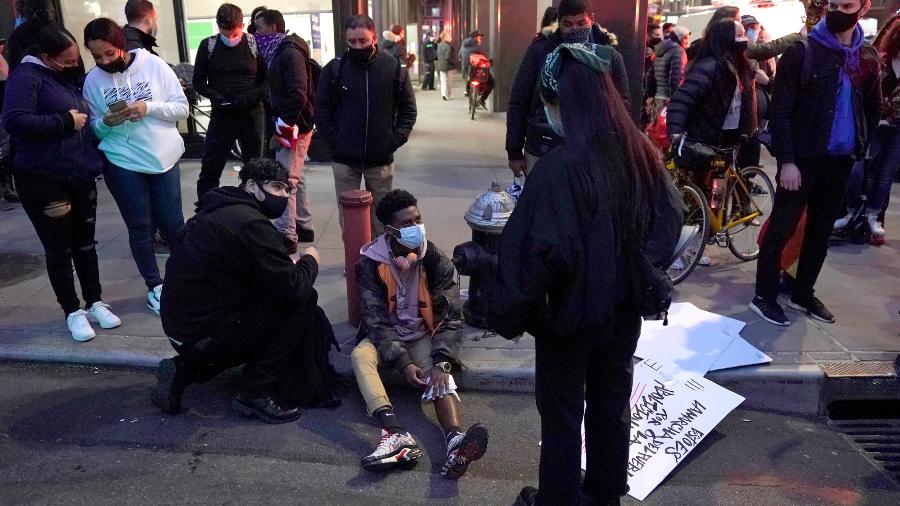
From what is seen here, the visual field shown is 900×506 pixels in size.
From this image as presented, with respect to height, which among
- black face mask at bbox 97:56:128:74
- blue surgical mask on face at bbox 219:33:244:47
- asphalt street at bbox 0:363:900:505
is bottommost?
asphalt street at bbox 0:363:900:505

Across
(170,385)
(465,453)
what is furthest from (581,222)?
(170,385)

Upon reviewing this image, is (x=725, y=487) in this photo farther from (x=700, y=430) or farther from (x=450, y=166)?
(x=450, y=166)

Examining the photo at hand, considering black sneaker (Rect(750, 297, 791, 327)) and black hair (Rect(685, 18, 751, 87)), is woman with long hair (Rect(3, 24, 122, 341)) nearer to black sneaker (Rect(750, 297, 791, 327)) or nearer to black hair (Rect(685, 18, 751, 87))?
black hair (Rect(685, 18, 751, 87))

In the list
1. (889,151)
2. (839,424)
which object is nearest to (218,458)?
(839,424)

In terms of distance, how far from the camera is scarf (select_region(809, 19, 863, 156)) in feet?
13.8

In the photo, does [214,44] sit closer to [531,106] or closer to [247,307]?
[531,106]

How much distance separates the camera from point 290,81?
573 cm

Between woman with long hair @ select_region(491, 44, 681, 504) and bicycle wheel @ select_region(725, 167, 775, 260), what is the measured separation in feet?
11.2

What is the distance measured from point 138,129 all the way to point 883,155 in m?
5.88

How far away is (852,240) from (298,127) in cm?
474

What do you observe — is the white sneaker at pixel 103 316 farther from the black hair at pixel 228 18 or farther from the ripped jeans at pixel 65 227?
the black hair at pixel 228 18

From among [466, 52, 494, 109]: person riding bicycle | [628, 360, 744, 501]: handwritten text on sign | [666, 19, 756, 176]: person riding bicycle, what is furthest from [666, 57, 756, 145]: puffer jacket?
[466, 52, 494, 109]: person riding bicycle

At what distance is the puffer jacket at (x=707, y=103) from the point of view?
4.93 metres

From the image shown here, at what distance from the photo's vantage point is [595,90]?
228 centimetres
